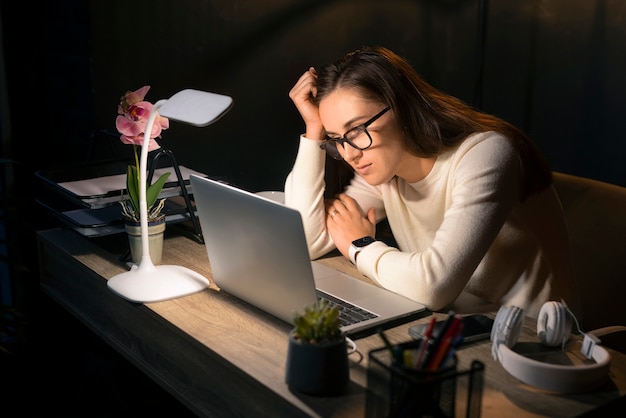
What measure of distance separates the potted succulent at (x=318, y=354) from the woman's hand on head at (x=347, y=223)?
0.55 metres

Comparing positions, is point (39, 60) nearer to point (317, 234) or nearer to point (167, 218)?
point (167, 218)

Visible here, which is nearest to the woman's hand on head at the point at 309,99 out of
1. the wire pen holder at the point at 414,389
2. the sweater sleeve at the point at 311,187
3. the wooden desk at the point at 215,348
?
the sweater sleeve at the point at 311,187

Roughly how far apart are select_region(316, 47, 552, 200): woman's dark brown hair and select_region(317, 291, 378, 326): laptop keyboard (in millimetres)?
394

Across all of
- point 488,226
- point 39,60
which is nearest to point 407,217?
point 488,226

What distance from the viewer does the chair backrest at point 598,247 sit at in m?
1.87

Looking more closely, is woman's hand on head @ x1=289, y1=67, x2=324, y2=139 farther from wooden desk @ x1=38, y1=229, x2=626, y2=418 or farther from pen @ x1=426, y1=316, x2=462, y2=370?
pen @ x1=426, y1=316, x2=462, y2=370

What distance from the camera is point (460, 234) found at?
143 centimetres

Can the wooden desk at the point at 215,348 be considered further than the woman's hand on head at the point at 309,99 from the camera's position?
No

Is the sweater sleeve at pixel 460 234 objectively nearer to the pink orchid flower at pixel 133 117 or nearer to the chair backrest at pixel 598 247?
the chair backrest at pixel 598 247

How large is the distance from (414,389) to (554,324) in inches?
15.1

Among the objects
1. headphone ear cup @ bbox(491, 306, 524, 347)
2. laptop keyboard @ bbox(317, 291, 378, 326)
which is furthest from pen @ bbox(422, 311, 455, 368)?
laptop keyboard @ bbox(317, 291, 378, 326)

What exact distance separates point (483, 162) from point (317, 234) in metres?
0.47

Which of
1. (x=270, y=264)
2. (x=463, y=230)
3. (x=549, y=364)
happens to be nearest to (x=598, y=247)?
(x=463, y=230)

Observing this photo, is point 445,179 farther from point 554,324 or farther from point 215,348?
point 215,348
